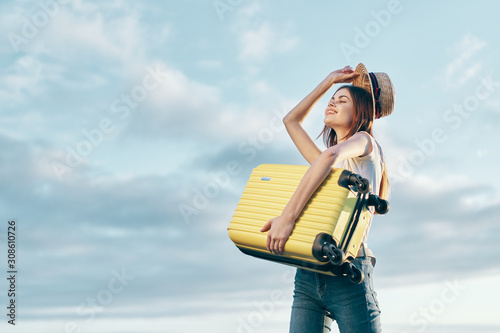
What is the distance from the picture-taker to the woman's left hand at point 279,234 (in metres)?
3.43

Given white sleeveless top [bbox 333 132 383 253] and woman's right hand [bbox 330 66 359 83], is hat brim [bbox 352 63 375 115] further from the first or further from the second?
white sleeveless top [bbox 333 132 383 253]

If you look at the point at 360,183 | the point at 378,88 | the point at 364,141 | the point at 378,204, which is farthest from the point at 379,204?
the point at 378,88

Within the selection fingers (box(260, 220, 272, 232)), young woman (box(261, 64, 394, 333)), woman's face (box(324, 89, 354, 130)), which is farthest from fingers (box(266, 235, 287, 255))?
woman's face (box(324, 89, 354, 130))

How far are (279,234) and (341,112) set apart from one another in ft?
3.60

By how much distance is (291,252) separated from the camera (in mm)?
3391

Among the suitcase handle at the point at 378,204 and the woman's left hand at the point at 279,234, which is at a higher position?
the suitcase handle at the point at 378,204

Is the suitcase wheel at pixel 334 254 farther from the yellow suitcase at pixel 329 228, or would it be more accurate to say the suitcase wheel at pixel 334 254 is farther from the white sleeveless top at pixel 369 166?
the white sleeveless top at pixel 369 166

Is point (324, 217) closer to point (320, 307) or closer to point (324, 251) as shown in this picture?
point (324, 251)

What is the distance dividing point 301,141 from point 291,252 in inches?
44.3

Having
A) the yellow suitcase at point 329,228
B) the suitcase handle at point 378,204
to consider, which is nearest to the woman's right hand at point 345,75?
the yellow suitcase at point 329,228

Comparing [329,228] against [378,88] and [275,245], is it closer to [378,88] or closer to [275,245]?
[275,245]

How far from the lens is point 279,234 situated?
3441 mm

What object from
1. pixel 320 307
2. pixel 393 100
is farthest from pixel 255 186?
pixel 393 100

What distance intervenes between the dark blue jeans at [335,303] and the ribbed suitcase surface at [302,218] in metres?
0.15
